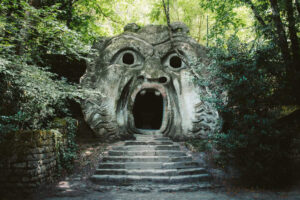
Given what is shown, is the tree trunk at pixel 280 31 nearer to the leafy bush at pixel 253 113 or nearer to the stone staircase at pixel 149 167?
the leafy bush at pixel 253 113

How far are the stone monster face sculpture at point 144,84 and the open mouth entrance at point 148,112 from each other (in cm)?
200

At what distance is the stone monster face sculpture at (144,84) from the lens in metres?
7.09

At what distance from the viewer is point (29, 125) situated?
4789 mm

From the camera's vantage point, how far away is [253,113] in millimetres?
4785

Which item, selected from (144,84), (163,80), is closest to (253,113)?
(163,80)

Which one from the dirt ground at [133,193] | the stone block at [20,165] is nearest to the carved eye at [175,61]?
the dirt ground at [133,193]

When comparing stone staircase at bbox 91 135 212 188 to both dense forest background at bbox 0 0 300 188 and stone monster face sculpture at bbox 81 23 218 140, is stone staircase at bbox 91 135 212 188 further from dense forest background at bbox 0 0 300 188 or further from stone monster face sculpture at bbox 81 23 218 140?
stone monster face sculpture at bbox 81 23 218 140

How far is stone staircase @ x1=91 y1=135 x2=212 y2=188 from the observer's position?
4.93 meters

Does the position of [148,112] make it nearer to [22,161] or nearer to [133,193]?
[133,193]

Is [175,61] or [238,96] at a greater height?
[175,61]

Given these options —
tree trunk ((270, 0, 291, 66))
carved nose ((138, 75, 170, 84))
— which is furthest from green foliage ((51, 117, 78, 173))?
tree trunk ((270, 0, 291, 66))

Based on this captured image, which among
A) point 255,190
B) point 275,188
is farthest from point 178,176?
point 275,188

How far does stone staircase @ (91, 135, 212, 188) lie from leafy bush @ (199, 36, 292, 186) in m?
0.95

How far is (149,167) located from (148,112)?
467 cm
